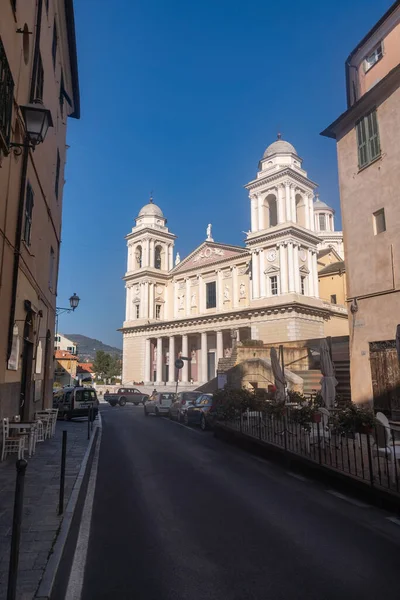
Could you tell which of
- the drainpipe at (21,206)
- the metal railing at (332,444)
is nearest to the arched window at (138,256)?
the metal railing at (332,444)

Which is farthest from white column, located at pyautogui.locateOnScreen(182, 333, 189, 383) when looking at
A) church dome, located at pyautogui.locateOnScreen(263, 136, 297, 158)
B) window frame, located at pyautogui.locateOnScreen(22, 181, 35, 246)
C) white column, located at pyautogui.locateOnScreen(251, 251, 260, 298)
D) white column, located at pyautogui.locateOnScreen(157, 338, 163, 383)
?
window frame, located at pyautogui.locateOnScreen(22, 181, 35, 246)

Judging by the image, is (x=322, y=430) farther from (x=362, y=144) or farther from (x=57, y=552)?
(x=362, y=144)

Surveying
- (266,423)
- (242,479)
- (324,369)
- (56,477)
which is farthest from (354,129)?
(56,477)

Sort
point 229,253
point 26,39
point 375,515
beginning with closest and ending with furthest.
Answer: point 375,515 < point 26,39 < point 229,253

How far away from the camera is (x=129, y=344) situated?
6206 cm

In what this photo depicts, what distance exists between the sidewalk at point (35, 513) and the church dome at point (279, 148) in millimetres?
43792

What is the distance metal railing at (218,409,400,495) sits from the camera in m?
7.10

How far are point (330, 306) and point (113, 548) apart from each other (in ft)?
148

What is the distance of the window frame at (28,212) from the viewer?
11.7 meters

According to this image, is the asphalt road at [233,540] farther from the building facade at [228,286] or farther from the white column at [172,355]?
the white column at [172,355]

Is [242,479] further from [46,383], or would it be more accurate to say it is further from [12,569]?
[46,383]

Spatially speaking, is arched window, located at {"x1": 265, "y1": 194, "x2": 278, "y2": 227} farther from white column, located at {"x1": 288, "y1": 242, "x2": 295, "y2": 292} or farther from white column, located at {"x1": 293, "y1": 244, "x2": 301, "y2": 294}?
white column, located at {"x1": 293, "y1": 244, "x2": 301, "y2": 294}

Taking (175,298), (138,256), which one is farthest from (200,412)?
(138,256)

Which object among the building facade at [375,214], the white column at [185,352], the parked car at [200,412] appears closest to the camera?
the building facade at [375,214]
